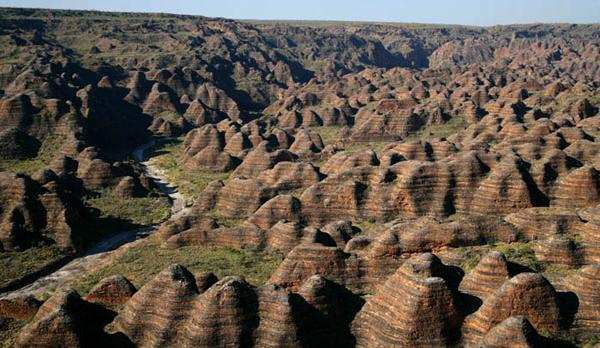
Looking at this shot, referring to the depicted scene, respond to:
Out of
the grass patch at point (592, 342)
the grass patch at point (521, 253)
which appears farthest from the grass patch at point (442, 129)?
the grass patch at point (592, 342)

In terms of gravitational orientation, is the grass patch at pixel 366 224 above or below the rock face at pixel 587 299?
below

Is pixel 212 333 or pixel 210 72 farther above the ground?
pixel 210 72

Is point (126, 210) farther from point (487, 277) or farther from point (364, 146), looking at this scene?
point (487, 277)

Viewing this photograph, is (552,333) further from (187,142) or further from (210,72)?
(210,72)

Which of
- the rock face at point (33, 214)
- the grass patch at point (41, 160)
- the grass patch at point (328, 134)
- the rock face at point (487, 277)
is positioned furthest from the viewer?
the grass patch at point (328, 134)

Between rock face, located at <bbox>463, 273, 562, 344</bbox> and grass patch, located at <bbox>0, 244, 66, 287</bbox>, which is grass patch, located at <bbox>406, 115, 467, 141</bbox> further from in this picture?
rock face, located at <bbox>463, 273, 562, 344</bbox>

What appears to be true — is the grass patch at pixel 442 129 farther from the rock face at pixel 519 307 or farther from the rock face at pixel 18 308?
the rock face at pixel 18 308

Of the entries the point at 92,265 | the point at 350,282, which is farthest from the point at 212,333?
the point at 92,265
